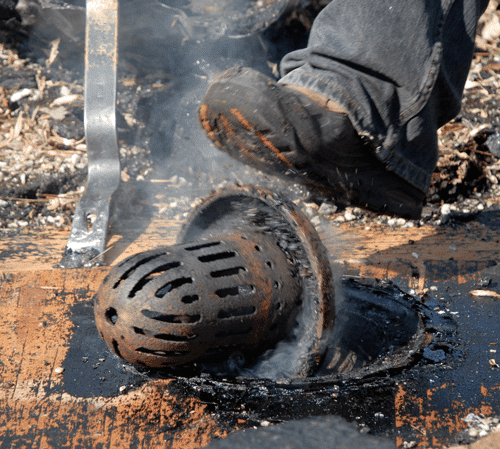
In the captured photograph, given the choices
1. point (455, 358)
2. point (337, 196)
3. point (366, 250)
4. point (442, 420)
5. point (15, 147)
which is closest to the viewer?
point (442, 420)

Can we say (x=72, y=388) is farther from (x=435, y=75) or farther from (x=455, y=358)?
(x=435, y=75)

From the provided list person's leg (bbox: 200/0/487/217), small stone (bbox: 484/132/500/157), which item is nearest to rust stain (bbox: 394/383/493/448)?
person's leg (bbox: 200/0/487/217)

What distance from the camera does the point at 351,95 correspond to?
204 cm

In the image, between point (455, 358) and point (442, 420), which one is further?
point (455, 358)

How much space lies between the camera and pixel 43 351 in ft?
7.31

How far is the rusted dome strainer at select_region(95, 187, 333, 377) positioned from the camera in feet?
5.82

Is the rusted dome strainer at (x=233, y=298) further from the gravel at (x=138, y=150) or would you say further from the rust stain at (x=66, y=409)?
the gravel at (x=138, y=150)

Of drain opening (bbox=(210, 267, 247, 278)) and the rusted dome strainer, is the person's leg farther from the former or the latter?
drain opening (bbox=(210, 267, 247, 278))

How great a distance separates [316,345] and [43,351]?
1.20 meters

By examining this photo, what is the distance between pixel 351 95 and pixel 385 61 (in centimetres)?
23

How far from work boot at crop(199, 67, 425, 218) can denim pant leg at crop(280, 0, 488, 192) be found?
0.07 m

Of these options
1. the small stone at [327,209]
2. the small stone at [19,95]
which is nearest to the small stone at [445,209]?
the small stone at [327,209]

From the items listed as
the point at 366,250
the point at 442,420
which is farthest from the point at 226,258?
the point at 366,250

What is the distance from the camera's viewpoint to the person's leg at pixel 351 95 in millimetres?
1917
